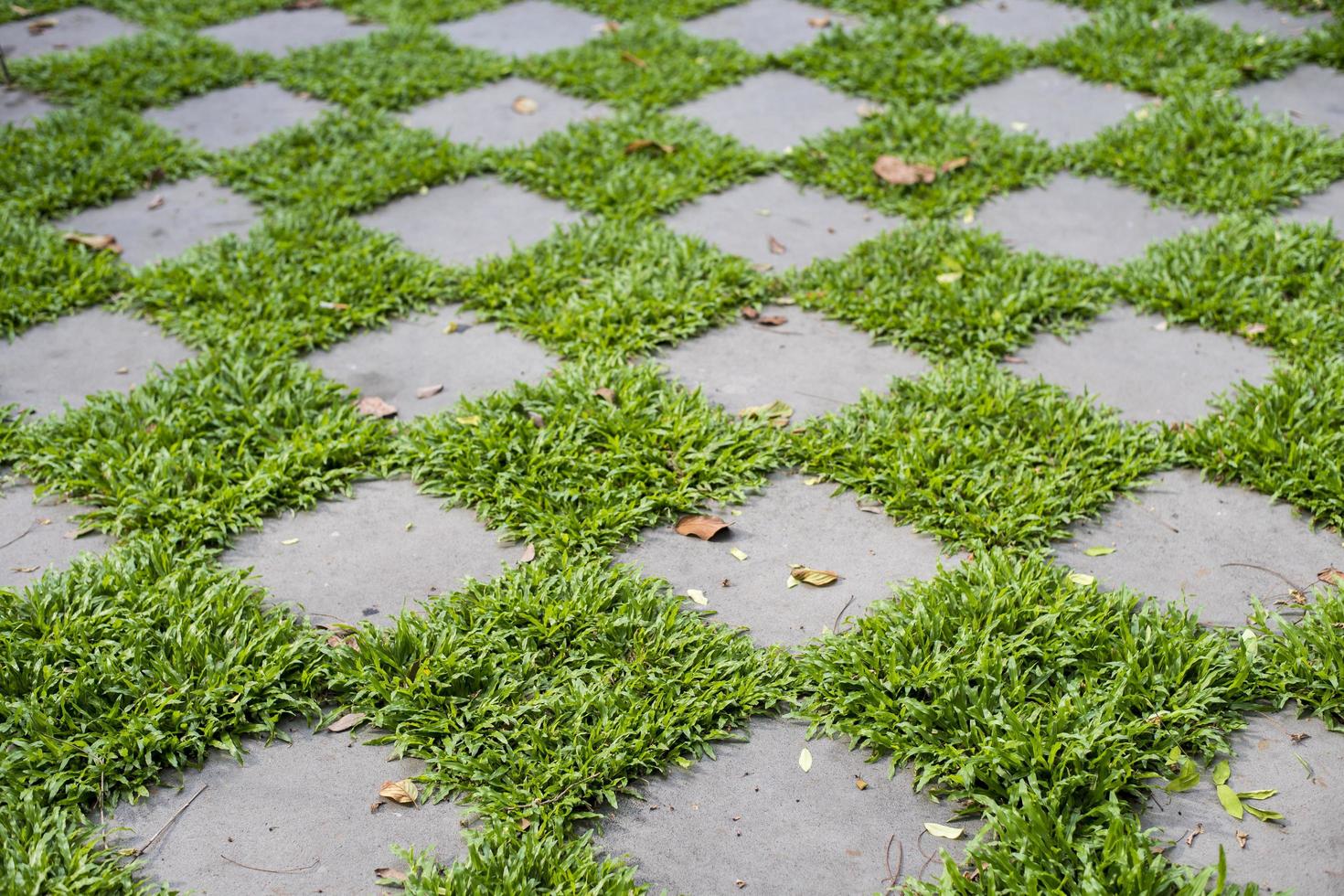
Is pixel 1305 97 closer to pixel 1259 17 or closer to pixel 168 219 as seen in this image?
pixel 1259 17

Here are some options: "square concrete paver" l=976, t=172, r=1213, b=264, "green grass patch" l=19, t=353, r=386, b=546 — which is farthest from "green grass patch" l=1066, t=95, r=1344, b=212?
"green grass patch" l=19, t=353, r=386, b=546

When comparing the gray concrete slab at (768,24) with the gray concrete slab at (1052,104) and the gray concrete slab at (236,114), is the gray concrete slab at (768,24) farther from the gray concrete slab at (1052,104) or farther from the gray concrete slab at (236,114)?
the gray concrete slab at (236,114)

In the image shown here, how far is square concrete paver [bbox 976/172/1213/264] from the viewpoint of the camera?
4.15m

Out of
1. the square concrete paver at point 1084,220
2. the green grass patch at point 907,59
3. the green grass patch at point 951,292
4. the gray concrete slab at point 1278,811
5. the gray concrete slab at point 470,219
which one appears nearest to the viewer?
the gray concrete slab at point 1278,811

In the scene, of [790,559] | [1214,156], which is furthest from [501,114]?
[790,559]

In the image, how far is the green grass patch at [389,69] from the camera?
551 cm

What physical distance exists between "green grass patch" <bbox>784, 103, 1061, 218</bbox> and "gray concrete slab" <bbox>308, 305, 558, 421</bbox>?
1.68 m

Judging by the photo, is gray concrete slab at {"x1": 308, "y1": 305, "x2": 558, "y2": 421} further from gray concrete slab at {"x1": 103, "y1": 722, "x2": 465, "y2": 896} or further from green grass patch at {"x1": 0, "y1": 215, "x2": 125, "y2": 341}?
gray concrete slab at {"x1": 103, "y1": 722, "x2": 465, "y2": 896}

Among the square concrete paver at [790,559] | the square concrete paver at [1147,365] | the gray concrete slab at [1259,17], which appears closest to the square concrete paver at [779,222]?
the square concrete paver at [1147,365]

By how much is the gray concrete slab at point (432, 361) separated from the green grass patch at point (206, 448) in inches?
→ 5.8

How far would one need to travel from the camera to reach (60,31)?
6594mm

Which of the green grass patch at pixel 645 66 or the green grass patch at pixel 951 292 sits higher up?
the green grass patch at pixel 645 66

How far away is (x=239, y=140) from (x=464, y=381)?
2426 millimetres

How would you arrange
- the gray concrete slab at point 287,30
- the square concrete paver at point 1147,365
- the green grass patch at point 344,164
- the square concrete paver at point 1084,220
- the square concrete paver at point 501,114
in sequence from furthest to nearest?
1. the gray concrete slab at point 287,30
2. the square concrete paver at point 501,114
3. the green grass patch at point 344,164
4. the square concrete paver at point 1084,220
5. the square concrete paver at point 1147,365
